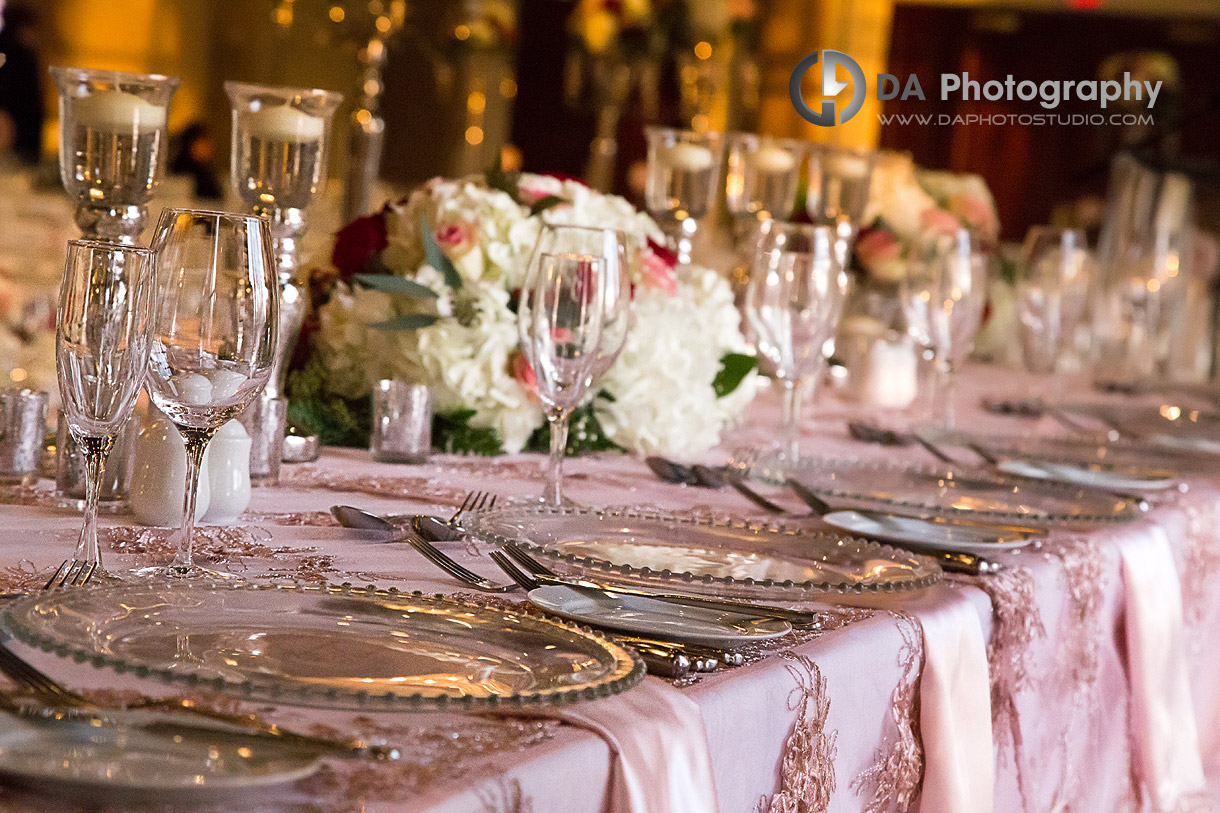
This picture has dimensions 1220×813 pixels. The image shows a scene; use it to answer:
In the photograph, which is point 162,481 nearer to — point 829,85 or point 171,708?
point 171,708

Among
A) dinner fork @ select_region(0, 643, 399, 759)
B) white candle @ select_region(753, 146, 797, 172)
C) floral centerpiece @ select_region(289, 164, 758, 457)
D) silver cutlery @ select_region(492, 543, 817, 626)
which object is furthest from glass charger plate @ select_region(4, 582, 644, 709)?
white candle @ select_region(753, 146, 797, 172)

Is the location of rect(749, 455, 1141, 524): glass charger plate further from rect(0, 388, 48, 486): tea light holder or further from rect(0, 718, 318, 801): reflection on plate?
rect(0, 718, 318, 801): reflection on plate

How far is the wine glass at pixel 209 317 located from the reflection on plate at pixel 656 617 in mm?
218

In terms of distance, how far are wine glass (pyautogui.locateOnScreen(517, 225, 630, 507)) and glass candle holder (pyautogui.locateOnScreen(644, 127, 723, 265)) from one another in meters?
0.82

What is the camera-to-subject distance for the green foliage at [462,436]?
156 centimetres

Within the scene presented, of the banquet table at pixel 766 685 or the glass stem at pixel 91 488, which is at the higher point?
the glass stem at pixel 91 488

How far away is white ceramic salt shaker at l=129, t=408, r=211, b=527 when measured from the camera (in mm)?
1040

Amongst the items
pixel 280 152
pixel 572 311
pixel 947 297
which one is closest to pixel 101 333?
pixel 572 311

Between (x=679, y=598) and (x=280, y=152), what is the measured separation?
0.68m

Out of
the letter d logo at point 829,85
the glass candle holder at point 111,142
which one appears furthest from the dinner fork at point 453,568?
the letter d logo at point 829,85

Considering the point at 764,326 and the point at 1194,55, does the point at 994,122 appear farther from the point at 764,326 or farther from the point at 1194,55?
the point at 764,326

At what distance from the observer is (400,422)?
1466mm
